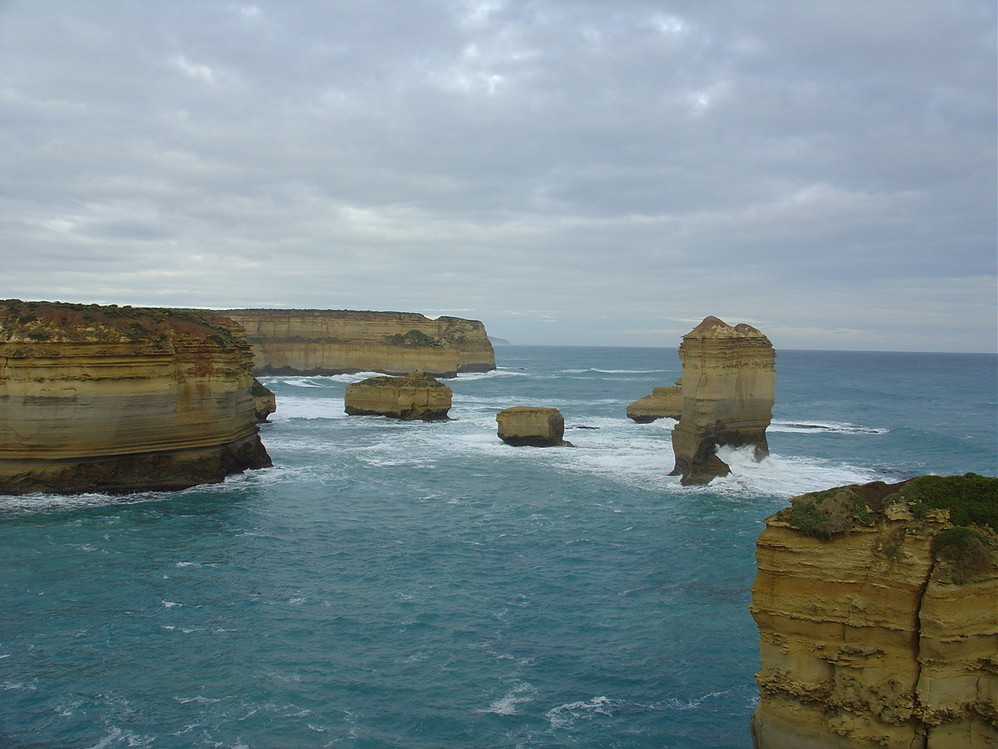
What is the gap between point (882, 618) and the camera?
7707 millimetres

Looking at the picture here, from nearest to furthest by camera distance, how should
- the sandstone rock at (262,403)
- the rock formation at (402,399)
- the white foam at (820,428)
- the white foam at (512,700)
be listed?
the white foam at (512,700)
the sandstone rock at (262,403)
the white foam at (820,428)
the rock formation at (402,399)

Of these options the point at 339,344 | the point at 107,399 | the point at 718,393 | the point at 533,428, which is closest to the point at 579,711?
the point at 718,393

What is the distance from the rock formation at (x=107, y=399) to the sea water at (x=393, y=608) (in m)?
1.15

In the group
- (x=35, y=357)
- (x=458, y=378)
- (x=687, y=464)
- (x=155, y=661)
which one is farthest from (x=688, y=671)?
(x=458, y=378)

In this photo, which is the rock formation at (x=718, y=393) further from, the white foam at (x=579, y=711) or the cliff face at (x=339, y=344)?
the cliff face at (x=339, y=344)

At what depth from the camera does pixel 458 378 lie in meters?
92.1

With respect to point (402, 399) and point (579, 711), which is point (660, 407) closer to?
point (402, 399)

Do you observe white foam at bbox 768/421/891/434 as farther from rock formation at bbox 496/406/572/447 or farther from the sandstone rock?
the sandstone rock

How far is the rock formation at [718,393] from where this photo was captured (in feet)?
88.9

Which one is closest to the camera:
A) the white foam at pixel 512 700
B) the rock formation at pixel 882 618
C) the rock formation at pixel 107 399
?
the rock formation at pixel 882 618

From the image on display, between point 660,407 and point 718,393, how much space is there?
19.7 m

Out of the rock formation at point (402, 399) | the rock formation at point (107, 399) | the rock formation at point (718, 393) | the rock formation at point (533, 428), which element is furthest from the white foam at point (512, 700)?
the rock formation at point (402, 399)

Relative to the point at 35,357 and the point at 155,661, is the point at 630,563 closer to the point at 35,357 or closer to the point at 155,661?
the point at 155,661

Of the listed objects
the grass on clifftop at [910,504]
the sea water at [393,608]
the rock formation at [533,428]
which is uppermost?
the grass on clifftop at [910,504]
